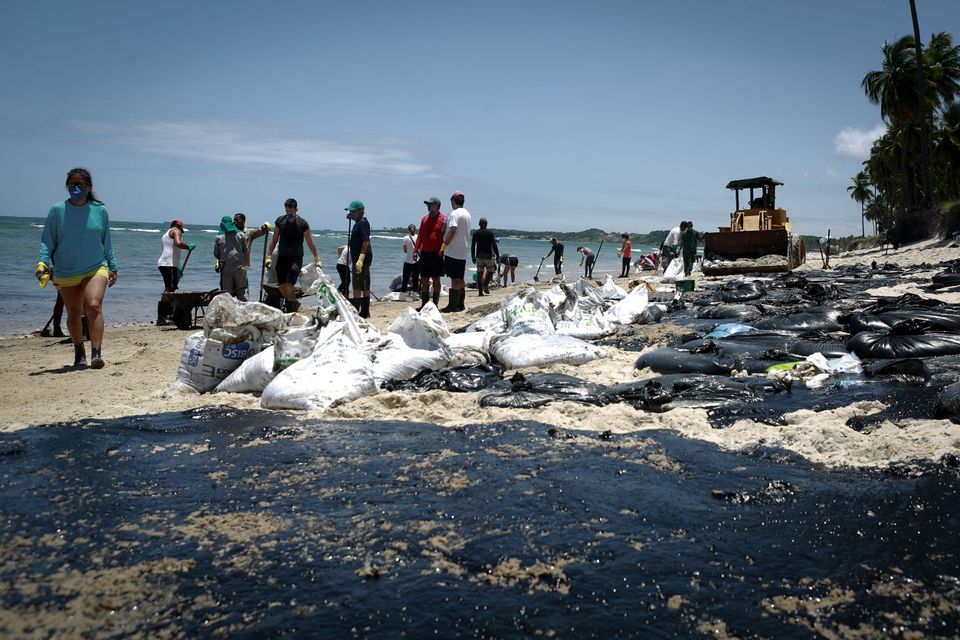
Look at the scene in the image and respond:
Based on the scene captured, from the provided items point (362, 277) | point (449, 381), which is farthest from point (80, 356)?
point (362, 277)

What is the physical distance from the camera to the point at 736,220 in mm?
17703

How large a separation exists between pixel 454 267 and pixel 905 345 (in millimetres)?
4978

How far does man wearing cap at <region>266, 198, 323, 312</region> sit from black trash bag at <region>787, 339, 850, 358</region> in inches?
179

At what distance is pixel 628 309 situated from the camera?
7.27 m

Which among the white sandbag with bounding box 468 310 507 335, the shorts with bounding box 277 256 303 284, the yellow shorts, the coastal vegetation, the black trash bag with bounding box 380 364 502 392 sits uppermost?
the coastal vegetation

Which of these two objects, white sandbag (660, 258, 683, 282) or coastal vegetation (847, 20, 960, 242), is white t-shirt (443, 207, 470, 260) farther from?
coastal vegetation (847, 20, 960, 242)

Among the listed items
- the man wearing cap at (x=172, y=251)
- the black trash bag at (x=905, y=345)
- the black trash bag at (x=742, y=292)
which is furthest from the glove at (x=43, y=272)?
the black trash bag at (x=742, y=292)

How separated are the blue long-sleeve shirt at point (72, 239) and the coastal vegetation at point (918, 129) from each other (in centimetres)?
2298

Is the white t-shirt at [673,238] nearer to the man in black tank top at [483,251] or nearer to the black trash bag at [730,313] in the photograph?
the man in black tank top at [483,251]

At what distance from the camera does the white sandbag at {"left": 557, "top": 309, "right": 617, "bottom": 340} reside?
6457 mm

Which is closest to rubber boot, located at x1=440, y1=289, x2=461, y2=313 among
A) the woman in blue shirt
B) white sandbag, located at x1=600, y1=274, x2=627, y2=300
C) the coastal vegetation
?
white sandbag, located at x1=600, y1=274, x2=627, y2=300

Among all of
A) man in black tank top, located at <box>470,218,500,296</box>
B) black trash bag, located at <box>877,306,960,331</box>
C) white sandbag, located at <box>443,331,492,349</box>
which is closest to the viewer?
black trash bag, located at <box>877,306,960,331</box>

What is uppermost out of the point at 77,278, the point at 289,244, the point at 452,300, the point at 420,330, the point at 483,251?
the point at 483,251

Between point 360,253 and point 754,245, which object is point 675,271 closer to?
point 754,245
